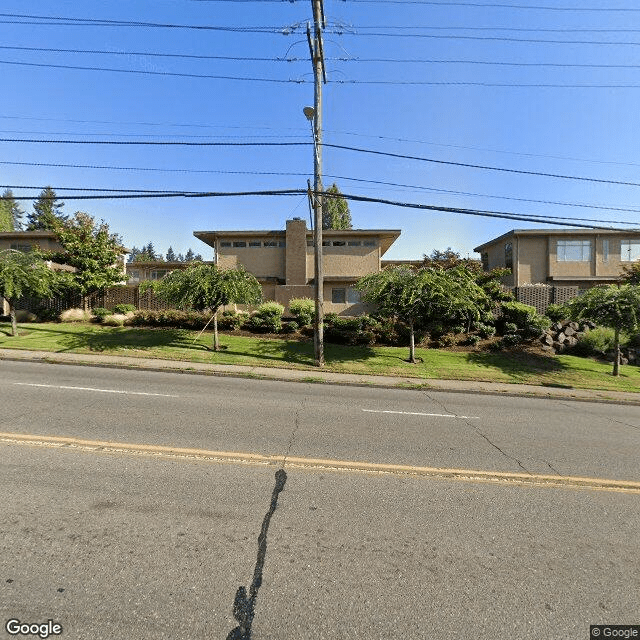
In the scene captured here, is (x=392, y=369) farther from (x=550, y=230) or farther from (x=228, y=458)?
(x=550, y=230)

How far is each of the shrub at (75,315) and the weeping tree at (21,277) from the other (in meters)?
3.77

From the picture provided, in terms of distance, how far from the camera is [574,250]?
27.5 meters

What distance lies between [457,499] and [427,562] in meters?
1.19

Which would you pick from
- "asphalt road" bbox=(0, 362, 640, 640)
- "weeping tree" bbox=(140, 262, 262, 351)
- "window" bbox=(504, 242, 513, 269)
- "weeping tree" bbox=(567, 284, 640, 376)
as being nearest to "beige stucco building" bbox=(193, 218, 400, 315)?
"window" bbox=(504, 242, 513, 269)

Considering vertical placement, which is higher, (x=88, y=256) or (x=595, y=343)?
(x=88, y=256)

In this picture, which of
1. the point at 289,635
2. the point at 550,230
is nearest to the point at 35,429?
the point at 289,635

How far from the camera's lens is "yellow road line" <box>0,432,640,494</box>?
4.41 meters

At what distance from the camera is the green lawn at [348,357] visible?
12.9 m

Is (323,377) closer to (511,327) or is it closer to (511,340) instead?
(511,340)

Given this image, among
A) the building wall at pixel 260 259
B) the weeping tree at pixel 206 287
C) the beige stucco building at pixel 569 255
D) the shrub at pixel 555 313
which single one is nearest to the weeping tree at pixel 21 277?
the weeping tree at pixel 206 287

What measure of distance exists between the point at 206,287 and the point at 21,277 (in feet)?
30.0

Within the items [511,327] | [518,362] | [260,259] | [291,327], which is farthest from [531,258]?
[260,259]

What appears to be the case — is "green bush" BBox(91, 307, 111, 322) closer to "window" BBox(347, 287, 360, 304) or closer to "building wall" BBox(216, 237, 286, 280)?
"building wall" BBox(216, 237, 286, 280)

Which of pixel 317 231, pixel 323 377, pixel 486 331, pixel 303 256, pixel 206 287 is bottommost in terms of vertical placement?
pixel 323 377
